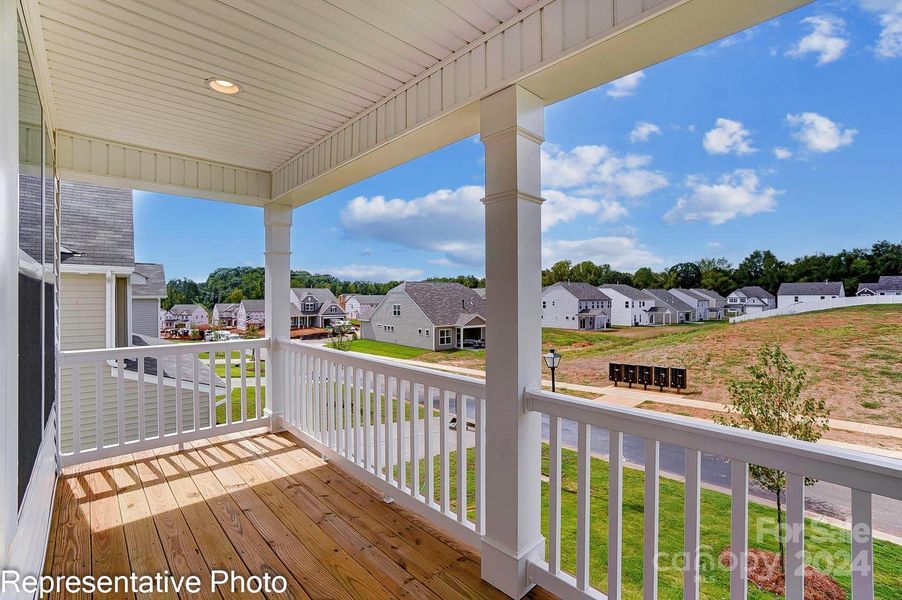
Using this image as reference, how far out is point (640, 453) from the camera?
1882 millimetres

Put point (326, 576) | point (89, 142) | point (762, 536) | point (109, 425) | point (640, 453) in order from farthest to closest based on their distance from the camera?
point (109, 425), point (89, 142), point (326, 576), point (640, 453), point (762, 536)

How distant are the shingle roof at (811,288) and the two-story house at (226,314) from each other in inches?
169

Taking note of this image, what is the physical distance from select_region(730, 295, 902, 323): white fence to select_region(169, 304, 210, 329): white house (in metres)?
4.23

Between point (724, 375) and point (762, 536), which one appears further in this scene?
point (762, 536)

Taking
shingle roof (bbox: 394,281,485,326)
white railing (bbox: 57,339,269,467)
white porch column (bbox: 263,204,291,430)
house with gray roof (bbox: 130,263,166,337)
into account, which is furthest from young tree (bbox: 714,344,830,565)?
house with gray roof (bbox: 130,263,166,337)

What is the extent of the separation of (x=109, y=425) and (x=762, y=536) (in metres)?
5.88

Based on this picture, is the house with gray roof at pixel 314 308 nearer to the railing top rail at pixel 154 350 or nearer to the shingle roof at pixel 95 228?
the railing top rail at pixel 154 350

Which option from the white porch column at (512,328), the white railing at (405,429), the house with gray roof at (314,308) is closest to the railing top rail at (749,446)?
the white porch column at (512,328)

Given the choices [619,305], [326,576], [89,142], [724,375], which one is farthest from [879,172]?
[89,142]

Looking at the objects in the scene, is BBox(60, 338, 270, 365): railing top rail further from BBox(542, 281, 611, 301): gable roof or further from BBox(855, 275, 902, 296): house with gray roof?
BBox(855, 275, 902, 296): house with gray roof

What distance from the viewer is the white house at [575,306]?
1.81 m

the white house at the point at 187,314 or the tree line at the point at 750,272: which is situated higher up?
the tree line at the point at 750,272

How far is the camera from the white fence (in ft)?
3.83

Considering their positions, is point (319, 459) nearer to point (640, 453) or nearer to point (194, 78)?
point (640, 453)
